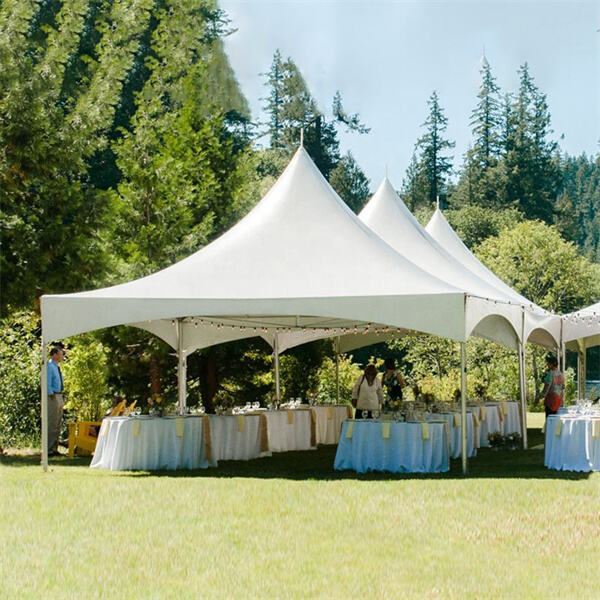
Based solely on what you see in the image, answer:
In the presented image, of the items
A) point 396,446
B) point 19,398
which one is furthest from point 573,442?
point 19,398

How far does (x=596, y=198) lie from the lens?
7075 centimetres

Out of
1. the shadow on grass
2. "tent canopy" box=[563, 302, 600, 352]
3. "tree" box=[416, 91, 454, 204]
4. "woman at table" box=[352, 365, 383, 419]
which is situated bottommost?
the shadow on grass

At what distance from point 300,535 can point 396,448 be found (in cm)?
469

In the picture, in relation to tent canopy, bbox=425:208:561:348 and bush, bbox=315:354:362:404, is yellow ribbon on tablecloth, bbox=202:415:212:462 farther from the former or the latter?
bush, bbox=315:354:362:404

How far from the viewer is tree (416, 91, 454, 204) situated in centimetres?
5794

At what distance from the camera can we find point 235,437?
14984 mm

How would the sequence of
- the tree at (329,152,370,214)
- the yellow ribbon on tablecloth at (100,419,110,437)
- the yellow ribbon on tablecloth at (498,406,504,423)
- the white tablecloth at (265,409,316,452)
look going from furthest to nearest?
1. the tree at (329,152,370,214)
2. the yellow ribbon on tablecloth at (498,406,504,423)
3. the white tablecloth at (265,409,316,452)
4. the yellow ribbon on tablecloth at (100,419,110,437)

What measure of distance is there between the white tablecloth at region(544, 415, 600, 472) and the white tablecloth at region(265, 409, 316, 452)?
16.8 feet

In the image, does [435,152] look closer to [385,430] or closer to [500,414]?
[500,414]

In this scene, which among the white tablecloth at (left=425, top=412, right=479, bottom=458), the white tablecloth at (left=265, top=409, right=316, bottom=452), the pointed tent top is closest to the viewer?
the white tablecloth at (left=425, top=412, right=479, bottom=458)

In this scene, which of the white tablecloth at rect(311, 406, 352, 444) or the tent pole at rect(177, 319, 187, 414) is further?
the white tablecloth at rect(311, 406, 352, 444)

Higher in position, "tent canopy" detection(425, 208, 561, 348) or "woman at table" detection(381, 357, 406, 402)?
"tent canopy" detection(425, 208, 561, 348)

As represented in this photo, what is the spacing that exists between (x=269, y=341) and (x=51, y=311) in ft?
24.6

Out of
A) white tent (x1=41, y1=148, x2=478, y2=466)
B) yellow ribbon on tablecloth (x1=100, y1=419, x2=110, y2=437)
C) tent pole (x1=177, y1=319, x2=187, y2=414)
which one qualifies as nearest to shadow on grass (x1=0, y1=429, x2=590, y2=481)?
yellow ribbon on tablecloth (x1=100, y1=419, x2=110, y2=437)
